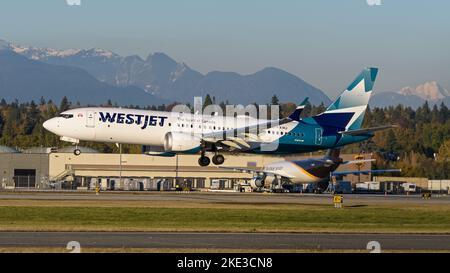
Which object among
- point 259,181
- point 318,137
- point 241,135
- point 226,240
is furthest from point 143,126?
point 259,181

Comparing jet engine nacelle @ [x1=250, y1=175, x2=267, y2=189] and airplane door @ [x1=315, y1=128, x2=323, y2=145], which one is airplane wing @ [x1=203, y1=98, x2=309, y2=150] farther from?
jet engine nacelle @ [x1=250, y1=175, x2=267, y2=189]

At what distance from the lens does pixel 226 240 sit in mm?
41031

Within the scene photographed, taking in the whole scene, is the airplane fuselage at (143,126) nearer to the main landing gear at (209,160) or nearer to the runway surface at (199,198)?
the main landing gear at (209,160)

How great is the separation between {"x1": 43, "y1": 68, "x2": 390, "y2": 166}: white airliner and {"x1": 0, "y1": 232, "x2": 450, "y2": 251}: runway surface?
28957 mm

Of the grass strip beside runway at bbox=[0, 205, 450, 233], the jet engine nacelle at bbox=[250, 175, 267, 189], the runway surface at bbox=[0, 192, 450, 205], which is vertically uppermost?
the jet engine nacelle at bbox=[250, 175, 267, 189]

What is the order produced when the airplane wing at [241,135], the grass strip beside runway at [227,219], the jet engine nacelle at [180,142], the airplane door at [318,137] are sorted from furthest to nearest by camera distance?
the airplane door at [318,137] → the airplane wing at [241,135] → the jet engine nacelle at [180,142] → the grass strip beside runway at [227,219]

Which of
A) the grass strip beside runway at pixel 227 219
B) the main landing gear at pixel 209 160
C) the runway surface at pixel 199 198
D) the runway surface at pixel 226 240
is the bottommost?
the runway surface at pixel 226 240

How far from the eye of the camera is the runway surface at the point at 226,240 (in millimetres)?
37875

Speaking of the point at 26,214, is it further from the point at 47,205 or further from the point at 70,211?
the point at 47,205

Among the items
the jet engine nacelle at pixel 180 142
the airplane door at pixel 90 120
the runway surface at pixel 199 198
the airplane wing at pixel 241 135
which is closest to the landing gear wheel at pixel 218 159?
the airplane wing at pixel 241 135

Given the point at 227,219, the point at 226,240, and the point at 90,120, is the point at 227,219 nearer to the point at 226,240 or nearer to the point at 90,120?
the point at 226,240

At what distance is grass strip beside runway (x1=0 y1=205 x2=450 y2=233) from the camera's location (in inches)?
1885

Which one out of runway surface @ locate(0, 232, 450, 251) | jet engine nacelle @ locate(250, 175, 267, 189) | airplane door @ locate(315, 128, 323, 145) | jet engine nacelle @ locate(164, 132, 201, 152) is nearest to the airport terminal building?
jet engine nacelle @ locate(250, 175, 267, 189)

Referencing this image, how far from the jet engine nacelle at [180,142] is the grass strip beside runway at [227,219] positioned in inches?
495
